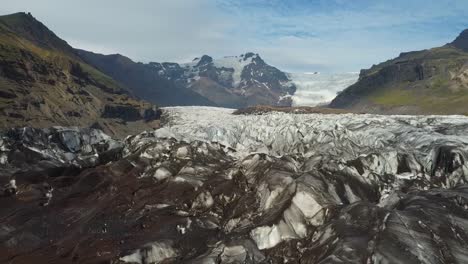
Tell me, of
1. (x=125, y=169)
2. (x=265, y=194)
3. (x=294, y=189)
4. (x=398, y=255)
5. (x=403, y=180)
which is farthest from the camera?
(x=125, y=169)

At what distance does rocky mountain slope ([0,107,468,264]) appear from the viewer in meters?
33.5

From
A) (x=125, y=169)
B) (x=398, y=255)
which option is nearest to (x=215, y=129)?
(x=125, y=169)

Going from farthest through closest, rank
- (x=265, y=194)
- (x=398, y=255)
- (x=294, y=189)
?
1. (x=265, y=194)
2. (x=294, y=189)
3. (x=398, y=255)

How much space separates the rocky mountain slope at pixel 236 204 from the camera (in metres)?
33.5

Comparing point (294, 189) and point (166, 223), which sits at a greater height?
point (294, 189)

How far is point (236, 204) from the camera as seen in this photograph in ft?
161

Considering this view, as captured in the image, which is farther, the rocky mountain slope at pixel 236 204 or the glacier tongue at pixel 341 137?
the glacier tongue at pixel 341 137

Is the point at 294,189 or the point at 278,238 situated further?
the point at 294,189

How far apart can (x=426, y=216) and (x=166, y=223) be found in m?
24.1

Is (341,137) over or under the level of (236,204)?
over

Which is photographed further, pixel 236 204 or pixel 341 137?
pixel 341 137

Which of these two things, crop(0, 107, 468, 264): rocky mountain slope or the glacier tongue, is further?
the glacier tongue

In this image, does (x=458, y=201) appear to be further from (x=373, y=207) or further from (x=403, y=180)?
(x=403, y=180)

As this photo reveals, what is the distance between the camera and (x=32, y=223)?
50.3 meters
